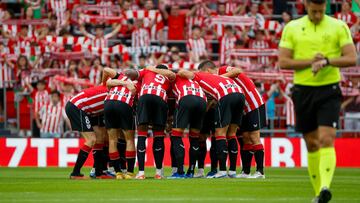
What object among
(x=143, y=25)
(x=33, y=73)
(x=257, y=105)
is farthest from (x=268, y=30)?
(x=257, y=105)

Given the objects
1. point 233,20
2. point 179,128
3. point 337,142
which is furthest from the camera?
point 233,20

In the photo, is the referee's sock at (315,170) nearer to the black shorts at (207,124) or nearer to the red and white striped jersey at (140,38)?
the black shorts at (207,124)

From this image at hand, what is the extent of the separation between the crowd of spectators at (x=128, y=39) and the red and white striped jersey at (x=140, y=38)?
1.1 inches

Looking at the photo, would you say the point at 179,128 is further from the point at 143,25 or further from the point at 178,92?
the point at 143,25

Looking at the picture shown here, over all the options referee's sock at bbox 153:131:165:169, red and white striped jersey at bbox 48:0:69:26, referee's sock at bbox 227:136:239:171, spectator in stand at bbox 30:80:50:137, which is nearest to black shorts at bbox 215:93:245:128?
referee's sock at bbox 227:136:239:171

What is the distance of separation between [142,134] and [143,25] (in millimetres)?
12704

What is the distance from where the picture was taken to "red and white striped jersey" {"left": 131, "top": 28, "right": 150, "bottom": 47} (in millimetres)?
30781

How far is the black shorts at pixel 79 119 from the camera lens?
756 inches

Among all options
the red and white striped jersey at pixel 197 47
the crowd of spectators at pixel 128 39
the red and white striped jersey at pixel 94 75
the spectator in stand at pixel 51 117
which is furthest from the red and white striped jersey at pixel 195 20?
the spectator in stand at pixel 51 117

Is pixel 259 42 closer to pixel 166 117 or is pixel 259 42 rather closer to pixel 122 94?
pixel 166 117

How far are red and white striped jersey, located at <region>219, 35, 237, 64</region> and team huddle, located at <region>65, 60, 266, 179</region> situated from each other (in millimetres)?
10313

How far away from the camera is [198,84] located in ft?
63.0

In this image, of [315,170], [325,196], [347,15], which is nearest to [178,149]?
[315,170]

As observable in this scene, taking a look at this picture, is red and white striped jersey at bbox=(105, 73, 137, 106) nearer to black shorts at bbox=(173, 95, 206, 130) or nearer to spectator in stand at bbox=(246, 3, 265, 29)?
black shorts at bbox=(173, 95, 206, 130)
